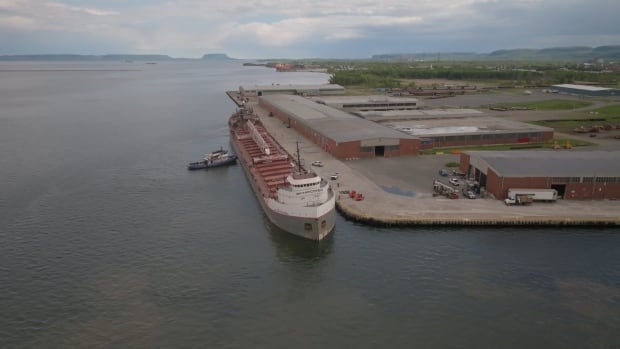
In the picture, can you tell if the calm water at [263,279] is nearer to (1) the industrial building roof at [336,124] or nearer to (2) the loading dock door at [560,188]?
(2) the loading dock door at [560,188]

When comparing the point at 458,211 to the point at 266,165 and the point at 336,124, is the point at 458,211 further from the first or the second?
the point at 336,124

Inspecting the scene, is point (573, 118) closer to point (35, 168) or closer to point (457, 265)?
point (457, 265)

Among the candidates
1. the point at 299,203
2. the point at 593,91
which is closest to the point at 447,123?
the point at 299,203

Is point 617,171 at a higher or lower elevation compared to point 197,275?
higher

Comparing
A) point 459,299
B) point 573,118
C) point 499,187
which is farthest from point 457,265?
point 573,118

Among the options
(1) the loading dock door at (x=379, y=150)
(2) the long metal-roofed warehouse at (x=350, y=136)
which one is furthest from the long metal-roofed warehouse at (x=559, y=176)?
(1) the loading dock door at (x=379, y=150)

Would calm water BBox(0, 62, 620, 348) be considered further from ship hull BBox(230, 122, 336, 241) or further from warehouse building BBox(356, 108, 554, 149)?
warehouse building BBox(356, 108, 554, 149)
